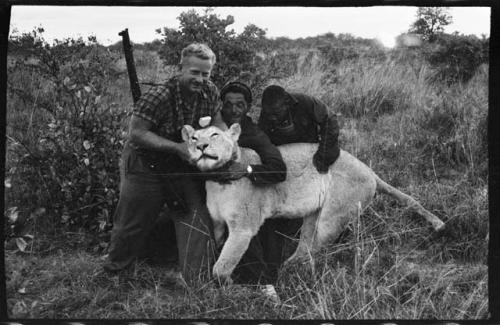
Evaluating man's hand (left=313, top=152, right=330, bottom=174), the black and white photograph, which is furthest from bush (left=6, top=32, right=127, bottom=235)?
man's hand (left=313, top=152, right=330, bottom=174)

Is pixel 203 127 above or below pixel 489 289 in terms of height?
above

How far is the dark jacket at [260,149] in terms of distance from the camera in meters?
4.68

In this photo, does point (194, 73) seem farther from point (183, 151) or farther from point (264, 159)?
point (264, 159)

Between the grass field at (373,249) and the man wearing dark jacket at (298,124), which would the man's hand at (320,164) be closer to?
the man wearing dark jacket at (298,124)

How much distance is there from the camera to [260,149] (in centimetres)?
468

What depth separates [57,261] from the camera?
498 cm

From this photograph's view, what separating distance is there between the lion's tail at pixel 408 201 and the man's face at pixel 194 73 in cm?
185

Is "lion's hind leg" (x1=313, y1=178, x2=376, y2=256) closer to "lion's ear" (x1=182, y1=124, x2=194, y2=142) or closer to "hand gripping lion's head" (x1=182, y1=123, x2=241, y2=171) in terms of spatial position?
"hand gripping lion's head" (x1=182, y1=123, x2=241, y2=171)

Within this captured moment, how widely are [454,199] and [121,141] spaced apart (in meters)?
3.33

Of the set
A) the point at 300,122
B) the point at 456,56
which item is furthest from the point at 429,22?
the point at 300,122

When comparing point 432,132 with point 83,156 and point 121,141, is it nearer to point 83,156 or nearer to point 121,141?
point 121,141

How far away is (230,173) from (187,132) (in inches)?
19.9

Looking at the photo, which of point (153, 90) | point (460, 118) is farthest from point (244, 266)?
point (460, 118)

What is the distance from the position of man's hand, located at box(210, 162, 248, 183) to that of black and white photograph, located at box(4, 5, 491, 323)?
0.01m
